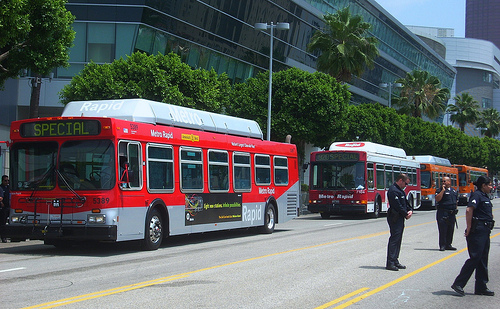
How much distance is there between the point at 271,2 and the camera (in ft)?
145

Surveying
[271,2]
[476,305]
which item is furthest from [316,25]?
[476,305]

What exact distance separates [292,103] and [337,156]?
806 cm

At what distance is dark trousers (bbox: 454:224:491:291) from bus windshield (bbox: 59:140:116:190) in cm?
758

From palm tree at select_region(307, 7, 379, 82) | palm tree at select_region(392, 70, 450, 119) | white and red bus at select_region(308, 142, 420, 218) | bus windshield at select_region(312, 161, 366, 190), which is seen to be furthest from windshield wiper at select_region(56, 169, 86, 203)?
palm tree at select_region(392, 70, 450, 119)

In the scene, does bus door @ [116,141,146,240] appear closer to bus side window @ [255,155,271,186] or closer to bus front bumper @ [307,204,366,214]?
bus side window @ [255,155,271,186]

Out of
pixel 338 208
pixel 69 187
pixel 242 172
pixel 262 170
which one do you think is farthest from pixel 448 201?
pixel 338 208

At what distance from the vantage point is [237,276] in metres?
10.9

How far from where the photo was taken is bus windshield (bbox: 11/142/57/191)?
548 inches

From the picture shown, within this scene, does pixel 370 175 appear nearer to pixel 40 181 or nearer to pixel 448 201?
pixel 448 201

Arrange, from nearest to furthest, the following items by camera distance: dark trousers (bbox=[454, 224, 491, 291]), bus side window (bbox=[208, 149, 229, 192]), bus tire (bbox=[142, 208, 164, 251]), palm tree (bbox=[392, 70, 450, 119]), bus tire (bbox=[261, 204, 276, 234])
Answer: dark trousers (bbox=[454, 224, 491, 291])
bus tire (bbox=[142, 208, 164, 251])
bus side window (bbox=[208, 149, 229, 192])
bus tire (bbox=[261, 204, 276, 234])
palm tree (bbox=[392, 70, 450, 119])

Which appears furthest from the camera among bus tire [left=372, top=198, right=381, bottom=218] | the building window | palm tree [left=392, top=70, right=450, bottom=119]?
the building window

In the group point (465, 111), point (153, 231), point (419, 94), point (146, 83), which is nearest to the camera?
Answer: point (153, 231)

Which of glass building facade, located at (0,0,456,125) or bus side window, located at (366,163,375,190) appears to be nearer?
bus side window, located at (366,163,375,190)

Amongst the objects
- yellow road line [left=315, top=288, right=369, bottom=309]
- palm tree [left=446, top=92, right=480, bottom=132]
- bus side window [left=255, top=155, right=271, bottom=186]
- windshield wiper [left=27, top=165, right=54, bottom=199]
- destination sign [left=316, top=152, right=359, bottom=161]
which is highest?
palm tree [left=446, top=92, right=480, bottom=132]
